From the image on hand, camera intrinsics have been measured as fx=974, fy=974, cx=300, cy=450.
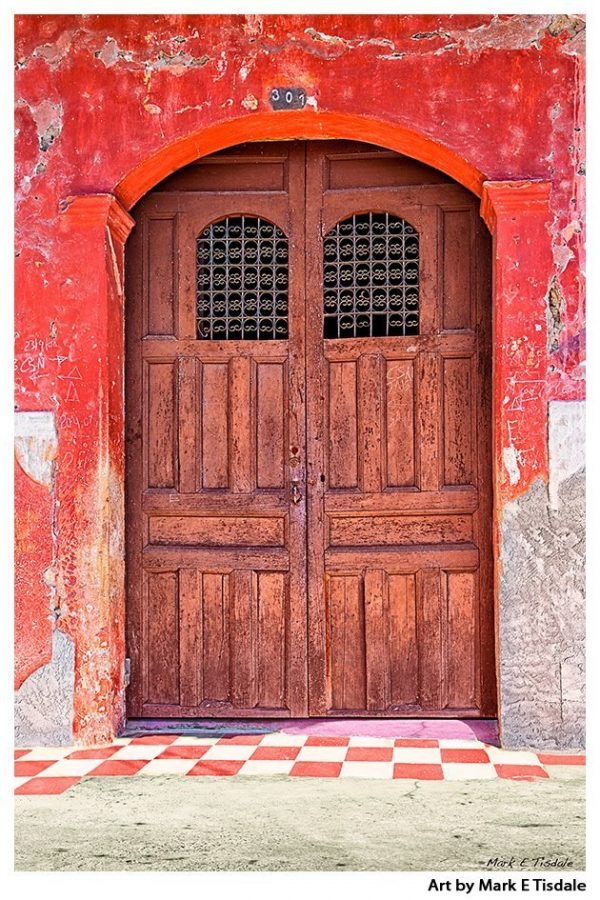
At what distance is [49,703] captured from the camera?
4672 mm

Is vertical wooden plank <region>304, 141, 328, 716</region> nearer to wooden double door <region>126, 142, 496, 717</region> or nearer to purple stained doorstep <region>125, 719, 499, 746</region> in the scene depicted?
wooden double door <region>126, 142, 496, 717</region>

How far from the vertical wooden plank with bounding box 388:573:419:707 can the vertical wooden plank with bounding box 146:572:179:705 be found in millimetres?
1106

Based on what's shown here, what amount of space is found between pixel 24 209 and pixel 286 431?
1706mm

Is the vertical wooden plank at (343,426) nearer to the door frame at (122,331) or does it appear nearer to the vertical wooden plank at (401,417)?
the vertical wooden plank at (401,417)

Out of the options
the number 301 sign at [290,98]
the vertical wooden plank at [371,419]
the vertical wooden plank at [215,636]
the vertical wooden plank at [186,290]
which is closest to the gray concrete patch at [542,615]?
the vertical wooden plank at [371,419]

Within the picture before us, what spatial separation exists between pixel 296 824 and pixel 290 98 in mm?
3252

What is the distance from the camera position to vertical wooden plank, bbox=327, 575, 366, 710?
16.2 ft

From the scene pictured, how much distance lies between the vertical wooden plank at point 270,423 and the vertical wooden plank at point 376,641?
724mm

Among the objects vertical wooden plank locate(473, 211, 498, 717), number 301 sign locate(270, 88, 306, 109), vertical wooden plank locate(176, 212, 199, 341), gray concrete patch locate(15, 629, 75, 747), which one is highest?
number 301 sign locate(270, 88, 306, 109)

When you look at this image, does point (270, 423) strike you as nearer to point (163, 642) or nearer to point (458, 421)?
point (458, 421)

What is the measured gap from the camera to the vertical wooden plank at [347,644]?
495 centimetres

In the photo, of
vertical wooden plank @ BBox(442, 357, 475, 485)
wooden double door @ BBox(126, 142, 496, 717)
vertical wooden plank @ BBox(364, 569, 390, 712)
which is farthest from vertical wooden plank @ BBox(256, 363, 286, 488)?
vertical wooden plank @ BBox(442, 357, 475, 485)

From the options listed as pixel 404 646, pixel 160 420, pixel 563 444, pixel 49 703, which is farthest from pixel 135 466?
pixel 563 444

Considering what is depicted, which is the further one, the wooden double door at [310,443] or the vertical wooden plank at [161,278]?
the vertical wooden plank at [161,278]
